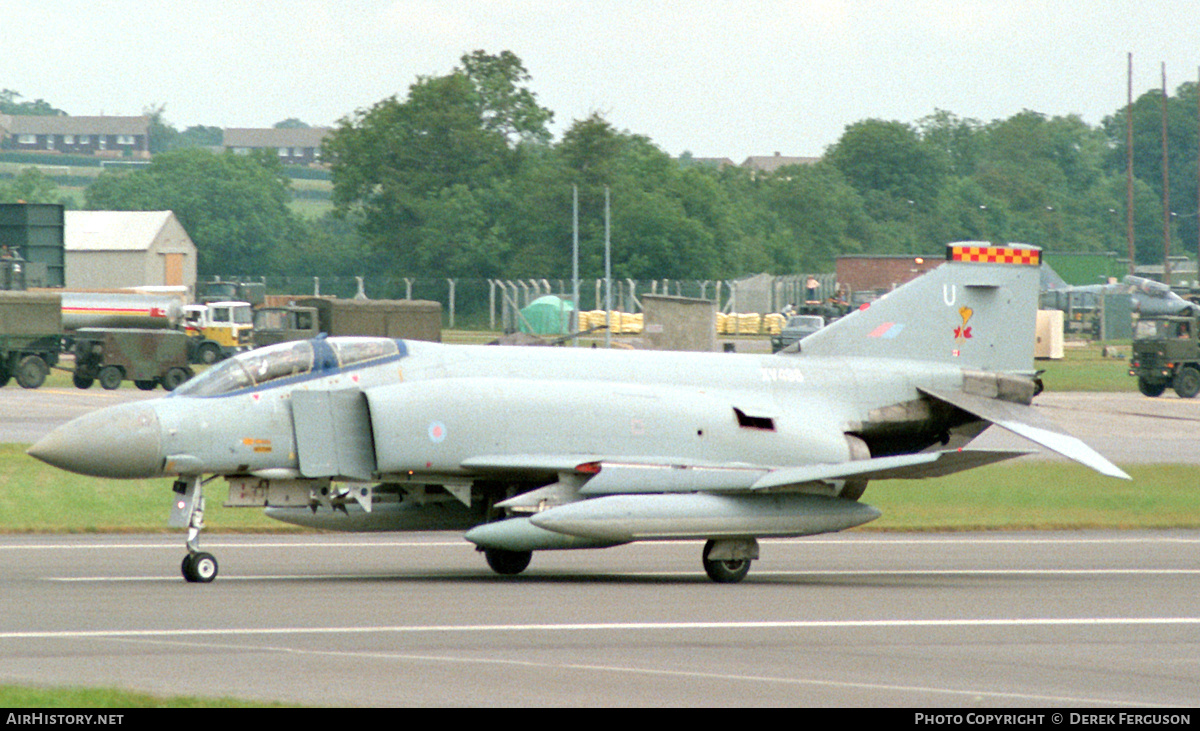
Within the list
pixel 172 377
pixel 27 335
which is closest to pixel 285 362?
pixel 172 377

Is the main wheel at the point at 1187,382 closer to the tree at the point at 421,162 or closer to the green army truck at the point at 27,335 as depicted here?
the green army truck at the point at 27,335

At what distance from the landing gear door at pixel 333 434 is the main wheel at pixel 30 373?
28725mm

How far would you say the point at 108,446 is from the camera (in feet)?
45.0

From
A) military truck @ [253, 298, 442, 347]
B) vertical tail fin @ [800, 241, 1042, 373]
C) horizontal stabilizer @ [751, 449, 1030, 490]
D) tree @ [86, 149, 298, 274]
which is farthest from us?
tree @ [86, 149, 298, 274]

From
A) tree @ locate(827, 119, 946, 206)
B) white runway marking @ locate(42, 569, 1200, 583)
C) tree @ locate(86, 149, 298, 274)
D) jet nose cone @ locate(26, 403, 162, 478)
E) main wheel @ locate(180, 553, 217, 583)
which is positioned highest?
tree @ locate(827, 119, 946, 206)

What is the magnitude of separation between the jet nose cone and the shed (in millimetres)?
68346

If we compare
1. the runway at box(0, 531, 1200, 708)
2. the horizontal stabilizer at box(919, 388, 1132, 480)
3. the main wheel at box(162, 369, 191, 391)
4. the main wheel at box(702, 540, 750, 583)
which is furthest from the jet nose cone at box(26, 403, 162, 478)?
the main wheel at box(162, 369, 191, 391)

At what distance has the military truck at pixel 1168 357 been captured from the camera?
Answer: 42.8m

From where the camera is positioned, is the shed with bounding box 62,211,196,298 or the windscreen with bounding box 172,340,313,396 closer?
the windscreen with bounding box 172,340,313,396

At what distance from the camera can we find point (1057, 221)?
14175 cm

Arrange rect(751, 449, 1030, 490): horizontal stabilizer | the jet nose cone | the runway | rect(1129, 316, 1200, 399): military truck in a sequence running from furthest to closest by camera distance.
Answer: rect(1129, 316, 1200, 399): military truck
rect(751, 449, 1030, 490): horizontal stabilizer
the jet nose cone
the runway

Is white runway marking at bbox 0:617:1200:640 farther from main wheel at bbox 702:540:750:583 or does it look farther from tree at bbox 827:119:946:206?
tree at bbox 827:119:946:206

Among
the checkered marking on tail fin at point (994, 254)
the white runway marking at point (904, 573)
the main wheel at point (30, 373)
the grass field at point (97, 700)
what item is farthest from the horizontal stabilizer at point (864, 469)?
the main wheel at point (30, 373)

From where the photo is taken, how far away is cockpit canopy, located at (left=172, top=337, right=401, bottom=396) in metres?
14.6
